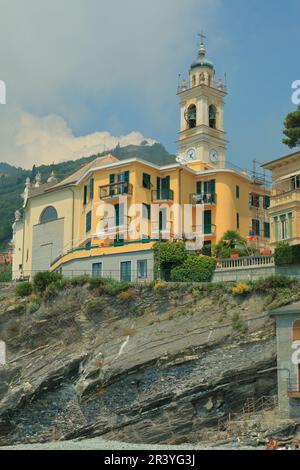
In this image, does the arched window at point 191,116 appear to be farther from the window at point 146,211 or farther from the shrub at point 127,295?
the shrub at point 127,295

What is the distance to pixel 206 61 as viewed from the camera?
81125 millimetres

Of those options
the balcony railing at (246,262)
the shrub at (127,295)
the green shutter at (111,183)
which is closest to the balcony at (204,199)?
the green shutter at (111,183)

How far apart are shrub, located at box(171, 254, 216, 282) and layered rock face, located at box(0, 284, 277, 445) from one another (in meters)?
3.28

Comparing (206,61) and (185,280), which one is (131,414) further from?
(206,61)

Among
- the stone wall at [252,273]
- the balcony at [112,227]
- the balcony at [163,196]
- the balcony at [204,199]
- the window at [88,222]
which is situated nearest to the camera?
the stone wall at [252,273]

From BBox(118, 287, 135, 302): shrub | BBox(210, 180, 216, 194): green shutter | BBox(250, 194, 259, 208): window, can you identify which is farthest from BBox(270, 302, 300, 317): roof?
BBox(250, 194, 259, 208): window

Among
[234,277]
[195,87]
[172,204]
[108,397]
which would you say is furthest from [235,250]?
[195,87]

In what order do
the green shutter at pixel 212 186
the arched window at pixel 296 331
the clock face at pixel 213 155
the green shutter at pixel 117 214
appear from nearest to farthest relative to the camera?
the arched window at pixel 296 331 < the green shutter at pixel 117 214 < the green shutter at pixel 212 186 < the clock face at pixel 213 155

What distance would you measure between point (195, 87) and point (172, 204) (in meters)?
15.5

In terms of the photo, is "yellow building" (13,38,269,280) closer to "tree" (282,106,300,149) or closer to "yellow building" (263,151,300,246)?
"yellow building" (263,151,300,246)

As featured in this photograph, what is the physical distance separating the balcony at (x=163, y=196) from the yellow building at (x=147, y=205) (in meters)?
0.09

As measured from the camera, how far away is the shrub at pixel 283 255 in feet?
185

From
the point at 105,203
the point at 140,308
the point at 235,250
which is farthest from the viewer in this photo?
the point at 105,203
